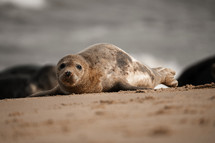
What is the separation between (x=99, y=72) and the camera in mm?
5750

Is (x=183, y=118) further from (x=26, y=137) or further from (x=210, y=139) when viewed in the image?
(x=26, y=137)

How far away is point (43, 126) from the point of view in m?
1.76

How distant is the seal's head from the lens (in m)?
5.15

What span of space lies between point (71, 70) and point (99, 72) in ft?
2.50

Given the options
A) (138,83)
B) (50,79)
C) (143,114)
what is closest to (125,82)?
(138,83)

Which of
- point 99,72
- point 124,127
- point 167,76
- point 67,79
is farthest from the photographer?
point 167,76

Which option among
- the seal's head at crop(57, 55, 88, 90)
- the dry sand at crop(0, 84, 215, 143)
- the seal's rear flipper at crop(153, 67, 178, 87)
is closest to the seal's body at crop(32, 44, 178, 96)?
the seal's head at crop(57, 55, 88, 90)

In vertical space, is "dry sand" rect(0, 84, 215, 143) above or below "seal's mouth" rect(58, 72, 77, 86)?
below

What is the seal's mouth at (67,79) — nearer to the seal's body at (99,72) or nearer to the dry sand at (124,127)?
the seal's body at (99,72)

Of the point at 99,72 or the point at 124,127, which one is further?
the point at 99,72

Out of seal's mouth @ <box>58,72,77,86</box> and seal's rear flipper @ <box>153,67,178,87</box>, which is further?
seal's rear flipper @ <box>153,67,178,87</box>

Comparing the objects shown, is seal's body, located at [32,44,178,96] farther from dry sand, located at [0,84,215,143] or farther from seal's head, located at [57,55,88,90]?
dry sand, located at [0,84,215,143]

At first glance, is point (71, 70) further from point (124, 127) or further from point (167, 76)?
point (167, 76)

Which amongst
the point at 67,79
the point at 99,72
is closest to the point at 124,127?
the point at 67,79
